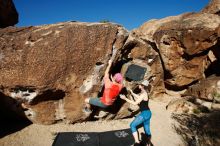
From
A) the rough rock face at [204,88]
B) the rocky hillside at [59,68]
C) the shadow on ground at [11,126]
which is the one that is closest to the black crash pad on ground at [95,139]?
the rocky hillside at [59,68]

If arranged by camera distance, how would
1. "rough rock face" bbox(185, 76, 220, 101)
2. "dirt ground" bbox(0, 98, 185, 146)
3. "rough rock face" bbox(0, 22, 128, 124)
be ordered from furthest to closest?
"rough rock face" bbox(185, 76, 220, 101)
"rough rock face" bbox(0, 22, 128, 124)
"dirt ground" bbox(0, 98, 185, 146)

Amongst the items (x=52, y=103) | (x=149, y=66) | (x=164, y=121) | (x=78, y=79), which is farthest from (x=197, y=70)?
(x=52, y=103)

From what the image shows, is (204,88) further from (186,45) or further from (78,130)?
(78,130)

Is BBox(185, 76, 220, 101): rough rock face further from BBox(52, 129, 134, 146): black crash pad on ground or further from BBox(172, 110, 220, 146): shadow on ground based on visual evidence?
BBox(52, 129, 134, 146): black crash pad on ground

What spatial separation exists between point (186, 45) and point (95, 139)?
25.8 ft

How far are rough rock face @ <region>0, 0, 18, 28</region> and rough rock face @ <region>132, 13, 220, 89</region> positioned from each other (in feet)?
25.9

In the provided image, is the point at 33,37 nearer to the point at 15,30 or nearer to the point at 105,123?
the point at 15,30

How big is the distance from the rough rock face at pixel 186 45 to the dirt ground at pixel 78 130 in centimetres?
373

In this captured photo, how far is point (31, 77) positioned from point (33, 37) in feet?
4.51

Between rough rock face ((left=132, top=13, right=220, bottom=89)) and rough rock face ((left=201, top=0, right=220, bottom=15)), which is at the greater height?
rough rock face ((left=201, top=0, right=220, bottom=15))

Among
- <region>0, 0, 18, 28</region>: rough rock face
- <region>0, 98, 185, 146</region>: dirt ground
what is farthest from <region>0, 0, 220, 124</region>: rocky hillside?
<region>0, 0, 18, 28</region>: rough rock face

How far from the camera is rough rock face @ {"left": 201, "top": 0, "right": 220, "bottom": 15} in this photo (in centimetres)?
1532

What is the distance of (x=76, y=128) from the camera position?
822cm

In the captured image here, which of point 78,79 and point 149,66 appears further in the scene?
point 149,66
